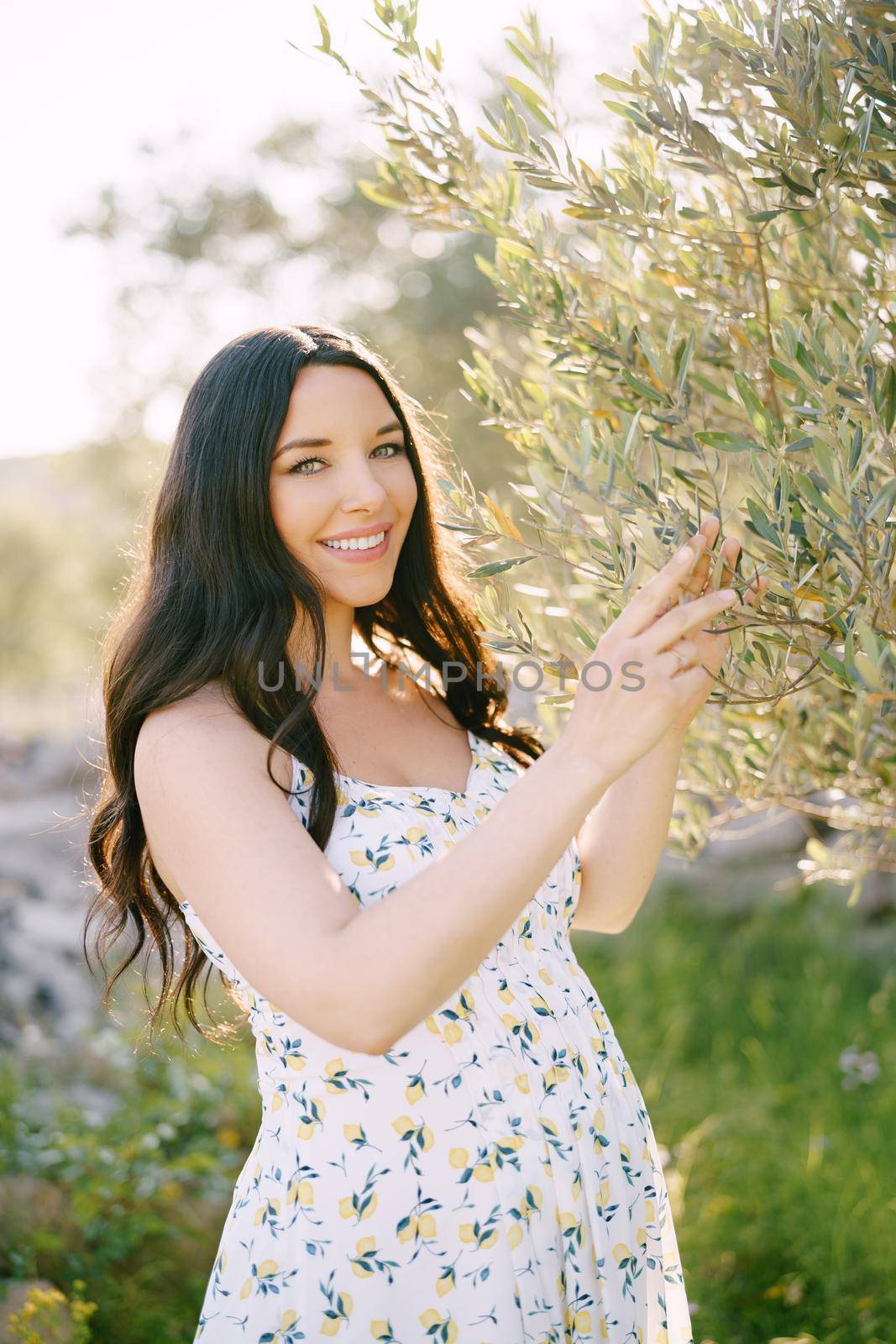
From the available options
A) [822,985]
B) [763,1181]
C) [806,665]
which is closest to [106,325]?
[822,985]

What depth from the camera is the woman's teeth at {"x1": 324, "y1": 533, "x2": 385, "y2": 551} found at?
220 centimetres

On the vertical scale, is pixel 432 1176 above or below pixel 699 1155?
above

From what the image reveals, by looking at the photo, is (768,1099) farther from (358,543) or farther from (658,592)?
(658,592)

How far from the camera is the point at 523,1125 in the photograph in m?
1.93

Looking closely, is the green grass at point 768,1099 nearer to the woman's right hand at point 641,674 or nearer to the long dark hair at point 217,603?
the long dark hair at point 217,603

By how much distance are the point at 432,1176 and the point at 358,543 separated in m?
1.16

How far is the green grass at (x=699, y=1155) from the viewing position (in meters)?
3.50

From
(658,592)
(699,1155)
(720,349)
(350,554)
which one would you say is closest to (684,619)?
(658,592)

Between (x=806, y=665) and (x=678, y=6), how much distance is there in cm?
107

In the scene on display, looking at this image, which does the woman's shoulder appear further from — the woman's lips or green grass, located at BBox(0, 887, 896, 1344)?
green grass, located at BBox(0, 887, 896, 1344)

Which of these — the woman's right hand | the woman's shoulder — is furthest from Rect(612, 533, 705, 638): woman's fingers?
the woman's shoulder

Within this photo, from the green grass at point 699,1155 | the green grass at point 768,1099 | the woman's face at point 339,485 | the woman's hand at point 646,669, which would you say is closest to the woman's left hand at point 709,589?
the woman's hand at point 646,669

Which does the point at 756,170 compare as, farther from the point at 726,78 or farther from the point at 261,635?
the point at 261,635

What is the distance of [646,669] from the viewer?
1537 millimetres
